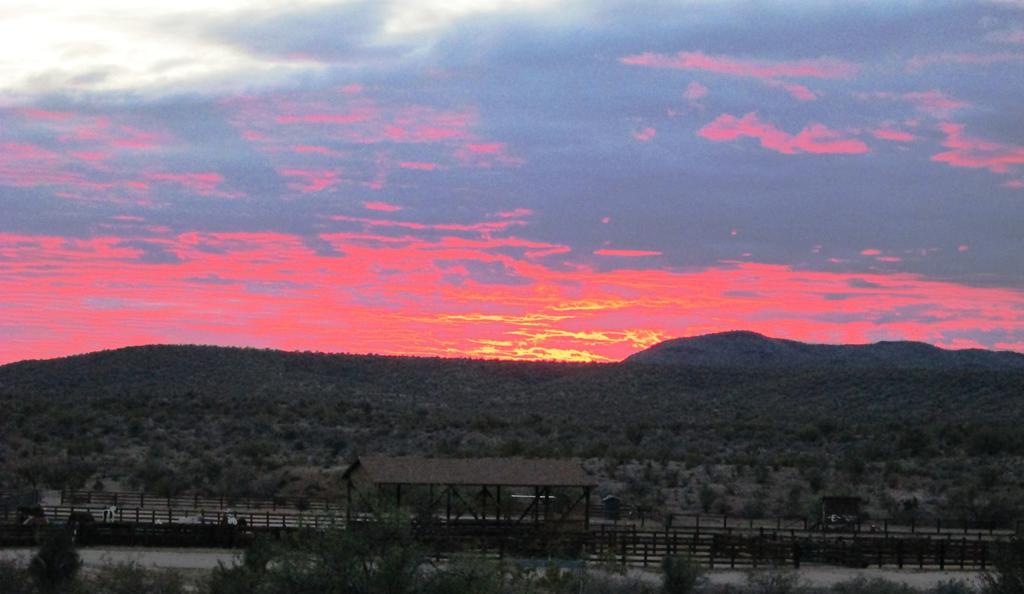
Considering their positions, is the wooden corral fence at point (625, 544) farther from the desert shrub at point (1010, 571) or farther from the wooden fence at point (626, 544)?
the desert shrub at point (1010, 571)

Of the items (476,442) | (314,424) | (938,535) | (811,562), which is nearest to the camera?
(811,562)

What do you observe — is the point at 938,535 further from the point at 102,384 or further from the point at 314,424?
the point at 102,384

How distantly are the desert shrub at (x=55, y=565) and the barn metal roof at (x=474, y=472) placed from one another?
45.7 feet

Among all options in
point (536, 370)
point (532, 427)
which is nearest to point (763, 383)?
point (536, 370)

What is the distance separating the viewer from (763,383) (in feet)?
445

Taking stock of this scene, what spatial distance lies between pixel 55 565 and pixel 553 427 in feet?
206

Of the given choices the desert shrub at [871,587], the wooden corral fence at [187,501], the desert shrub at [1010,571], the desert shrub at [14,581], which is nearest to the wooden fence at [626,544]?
the desert shrub at [871,587]

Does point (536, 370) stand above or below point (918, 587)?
above

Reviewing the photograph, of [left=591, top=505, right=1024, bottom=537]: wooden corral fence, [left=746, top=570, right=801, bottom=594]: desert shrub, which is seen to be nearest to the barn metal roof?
[left=591, top=505, right=1024, bottom=537]: wooden corral fence

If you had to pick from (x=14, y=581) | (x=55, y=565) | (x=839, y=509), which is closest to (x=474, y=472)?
(x=839, y=509)

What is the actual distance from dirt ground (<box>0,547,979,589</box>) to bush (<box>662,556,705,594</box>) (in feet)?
7.49

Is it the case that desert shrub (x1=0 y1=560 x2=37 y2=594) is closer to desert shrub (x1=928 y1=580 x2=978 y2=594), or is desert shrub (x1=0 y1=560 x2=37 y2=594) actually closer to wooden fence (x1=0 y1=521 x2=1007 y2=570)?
wooden fence (x1=0 y1=521 x2=1007 y2=570)

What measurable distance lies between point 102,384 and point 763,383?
6424 cm

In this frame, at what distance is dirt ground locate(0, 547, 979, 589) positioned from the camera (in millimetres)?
39562
